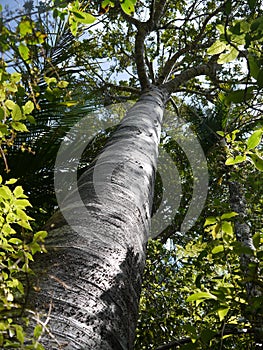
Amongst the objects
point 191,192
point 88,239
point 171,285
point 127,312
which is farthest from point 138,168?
point 191,192

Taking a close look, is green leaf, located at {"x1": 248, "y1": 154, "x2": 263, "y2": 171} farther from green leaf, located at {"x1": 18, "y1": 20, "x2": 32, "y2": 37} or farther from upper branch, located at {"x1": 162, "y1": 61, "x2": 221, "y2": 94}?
upper branch, located at {"x1": 162, "y1": 61, "x2": 221, "y2": 94}

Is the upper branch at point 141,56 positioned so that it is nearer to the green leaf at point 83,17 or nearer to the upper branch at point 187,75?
the upper branch at point 187,75

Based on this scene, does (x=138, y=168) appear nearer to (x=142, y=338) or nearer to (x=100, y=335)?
(x=100, y=335)

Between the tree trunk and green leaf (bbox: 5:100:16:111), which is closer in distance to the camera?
the tree trunk

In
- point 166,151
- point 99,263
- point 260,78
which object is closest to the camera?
point 260,78

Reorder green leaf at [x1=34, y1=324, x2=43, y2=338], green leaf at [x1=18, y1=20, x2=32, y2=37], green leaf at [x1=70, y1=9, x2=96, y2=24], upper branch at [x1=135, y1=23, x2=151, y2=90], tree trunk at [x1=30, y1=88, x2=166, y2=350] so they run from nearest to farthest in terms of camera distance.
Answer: green leaf at [x1=34, y1=324, x2=43, y2=338]
tree trunk at [x1=30, y1=88, x2=166, y2=350]
green leaf at [x1=18, y1=20, x2=32, y2=37]
green leaf at [x1=70, y1=9, x2=96, y2=24]
upper branch at [x1=135, y1=23, x2=151, y2=90]

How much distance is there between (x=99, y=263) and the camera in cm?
108

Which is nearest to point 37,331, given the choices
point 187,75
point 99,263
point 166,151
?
point 99,263

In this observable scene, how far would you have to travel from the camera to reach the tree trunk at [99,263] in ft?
2.88

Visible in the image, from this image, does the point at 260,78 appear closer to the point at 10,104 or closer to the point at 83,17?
the point at 83,17

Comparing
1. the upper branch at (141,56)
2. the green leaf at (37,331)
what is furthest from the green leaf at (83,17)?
the upper branch at (141,56)

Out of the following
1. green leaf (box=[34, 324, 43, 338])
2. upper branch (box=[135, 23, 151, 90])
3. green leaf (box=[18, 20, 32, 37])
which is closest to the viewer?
green leaf (box=[34, 324, 43, 338])

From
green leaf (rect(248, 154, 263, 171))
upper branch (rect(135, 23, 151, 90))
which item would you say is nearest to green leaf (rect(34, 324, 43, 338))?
green leaf (rect(248, 154, 263, 171))

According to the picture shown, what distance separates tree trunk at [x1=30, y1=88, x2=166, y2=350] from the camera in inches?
34.6
